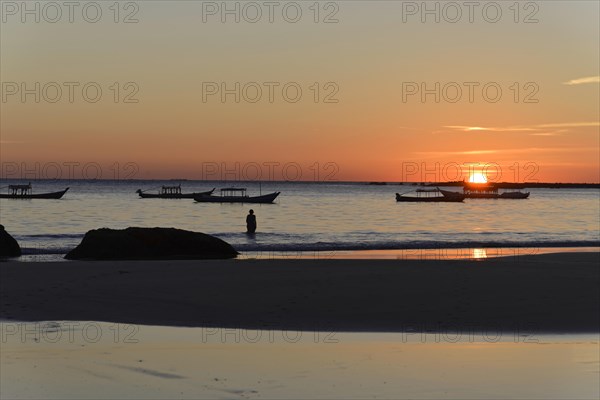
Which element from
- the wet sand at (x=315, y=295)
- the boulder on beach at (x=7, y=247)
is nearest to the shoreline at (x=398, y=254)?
the boulder on beach at (x=7, y=247)

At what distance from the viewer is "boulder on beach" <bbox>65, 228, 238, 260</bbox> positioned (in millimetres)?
31453

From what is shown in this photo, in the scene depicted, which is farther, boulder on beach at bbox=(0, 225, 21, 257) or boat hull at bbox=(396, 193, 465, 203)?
boat hull at bbox=(396, 193, 465, 203)

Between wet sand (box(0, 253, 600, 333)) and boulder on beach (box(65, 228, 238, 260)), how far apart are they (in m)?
3.66

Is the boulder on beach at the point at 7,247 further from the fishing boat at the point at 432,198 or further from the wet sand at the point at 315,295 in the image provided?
the fishing boat at the point at 432,198

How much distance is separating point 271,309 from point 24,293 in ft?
20.7

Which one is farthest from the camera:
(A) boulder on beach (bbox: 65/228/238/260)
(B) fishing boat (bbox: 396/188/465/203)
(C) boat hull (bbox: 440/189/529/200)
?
(C) boat hull (bbox: 440/189/529/200)

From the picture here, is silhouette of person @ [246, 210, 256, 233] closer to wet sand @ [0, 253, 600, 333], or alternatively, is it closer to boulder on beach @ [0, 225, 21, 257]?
boulder on beach @ [0, 225, 21, 257]

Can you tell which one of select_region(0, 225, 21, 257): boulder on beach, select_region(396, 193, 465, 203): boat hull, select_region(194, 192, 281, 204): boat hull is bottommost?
select_region(0, 225, 21, 257): boulder on beach

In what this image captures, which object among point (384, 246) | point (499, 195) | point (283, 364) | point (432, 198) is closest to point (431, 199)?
point (432, 198)

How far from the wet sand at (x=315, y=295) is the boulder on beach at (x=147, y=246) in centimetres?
366

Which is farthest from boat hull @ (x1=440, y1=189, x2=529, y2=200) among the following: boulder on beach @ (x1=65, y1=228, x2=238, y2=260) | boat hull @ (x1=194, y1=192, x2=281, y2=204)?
boulder on beach @ (x1=65, y1=228, x2=238, y2=260)

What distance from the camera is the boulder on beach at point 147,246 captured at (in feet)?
103

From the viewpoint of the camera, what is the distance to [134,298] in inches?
765

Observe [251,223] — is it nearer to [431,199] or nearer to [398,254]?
[398,254]
